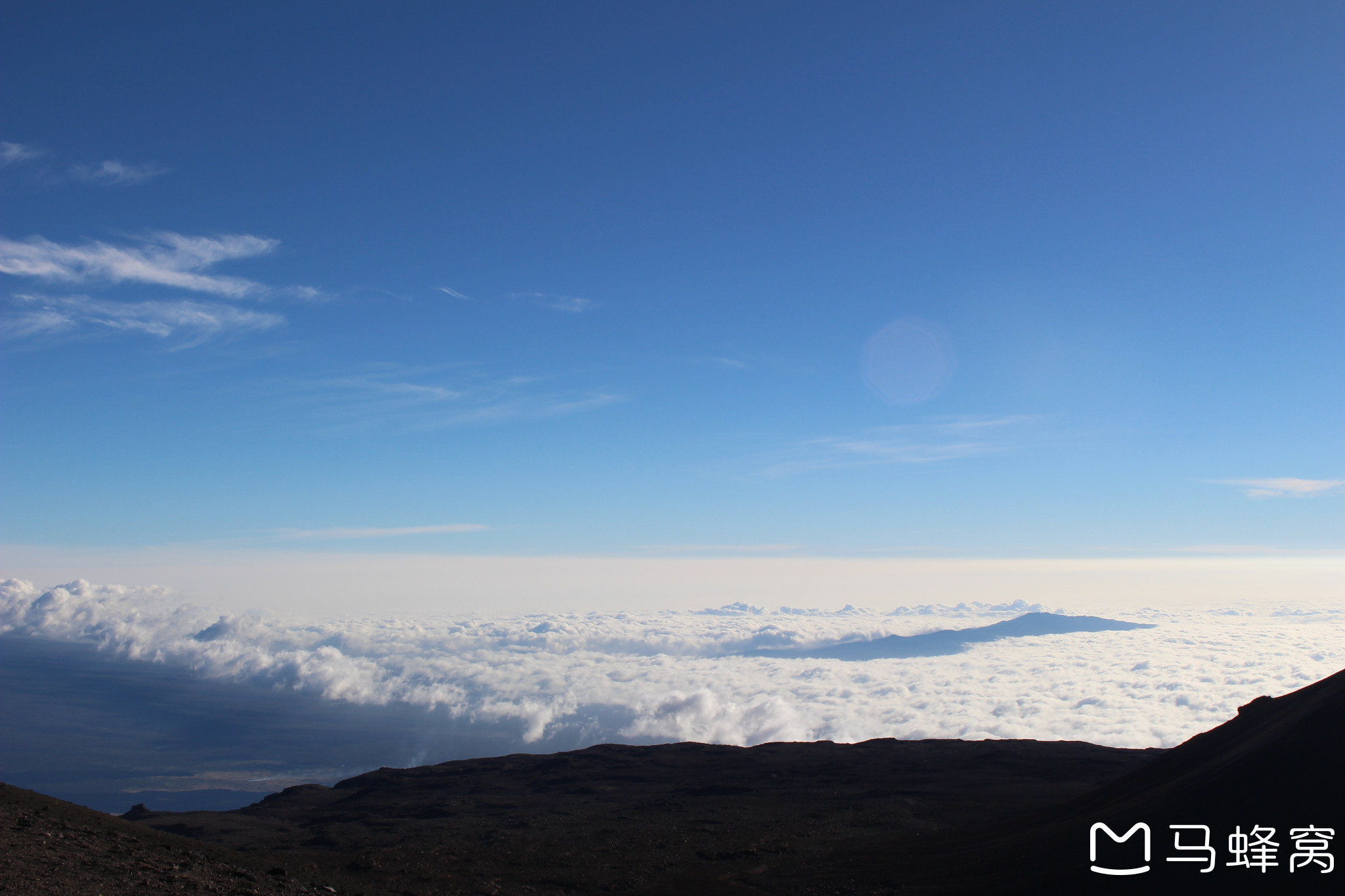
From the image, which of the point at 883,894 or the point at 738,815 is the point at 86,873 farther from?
Result: the point at 738,815

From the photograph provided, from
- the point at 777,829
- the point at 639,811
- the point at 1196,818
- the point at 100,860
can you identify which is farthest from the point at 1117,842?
the point at 639,811

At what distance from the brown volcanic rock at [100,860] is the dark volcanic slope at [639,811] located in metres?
7.25

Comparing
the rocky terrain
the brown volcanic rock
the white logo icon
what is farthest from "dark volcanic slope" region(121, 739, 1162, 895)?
the white logo icon

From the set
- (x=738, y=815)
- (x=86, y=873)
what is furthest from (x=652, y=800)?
(x=86, y=873)

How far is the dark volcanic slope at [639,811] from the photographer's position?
4403 cm

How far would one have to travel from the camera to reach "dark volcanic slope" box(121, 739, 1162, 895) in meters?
44.0

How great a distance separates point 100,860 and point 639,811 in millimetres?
53340

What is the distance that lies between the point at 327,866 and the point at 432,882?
817cm

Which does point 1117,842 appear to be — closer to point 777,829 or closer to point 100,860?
point 777,829

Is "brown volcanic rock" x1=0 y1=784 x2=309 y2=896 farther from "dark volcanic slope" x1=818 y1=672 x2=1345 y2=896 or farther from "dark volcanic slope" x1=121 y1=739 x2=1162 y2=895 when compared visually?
"dark volcanic slope" x1=818 y1=672 x2=1345 y2=896

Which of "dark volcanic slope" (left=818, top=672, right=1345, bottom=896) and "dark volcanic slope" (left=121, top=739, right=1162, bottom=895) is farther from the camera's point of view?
"dark volcanic slope" (left=121, top=739, right=1162, bottom=895)

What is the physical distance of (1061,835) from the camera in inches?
1559

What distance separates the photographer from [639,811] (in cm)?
7112

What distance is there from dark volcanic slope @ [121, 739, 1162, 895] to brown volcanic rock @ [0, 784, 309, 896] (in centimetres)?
725
